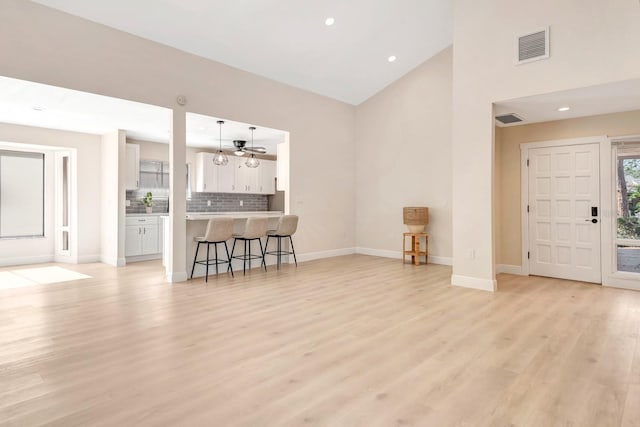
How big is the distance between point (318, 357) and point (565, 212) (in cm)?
485

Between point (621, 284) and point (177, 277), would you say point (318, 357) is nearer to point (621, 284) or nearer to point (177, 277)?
point (177, 277)

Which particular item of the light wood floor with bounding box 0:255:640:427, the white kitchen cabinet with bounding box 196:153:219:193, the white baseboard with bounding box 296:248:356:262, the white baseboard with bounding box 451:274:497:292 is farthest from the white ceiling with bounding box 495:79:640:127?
the white kitchen cabinet with bounding box 196:153:219:193

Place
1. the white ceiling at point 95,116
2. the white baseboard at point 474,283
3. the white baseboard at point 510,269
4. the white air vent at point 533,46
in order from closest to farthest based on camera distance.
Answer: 1. the white air vent at point 533,46
2. the white ceiling at point 95,116
3. the white baseboard at point 474,283
4. the white baseboard at point 510,269

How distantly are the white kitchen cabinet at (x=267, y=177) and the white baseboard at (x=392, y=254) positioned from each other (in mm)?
2953

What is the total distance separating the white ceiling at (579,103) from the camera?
4.09m

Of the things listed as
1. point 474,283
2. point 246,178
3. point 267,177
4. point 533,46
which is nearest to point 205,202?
point 246,178

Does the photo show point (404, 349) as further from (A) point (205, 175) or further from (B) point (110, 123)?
(A) point (205, 175)

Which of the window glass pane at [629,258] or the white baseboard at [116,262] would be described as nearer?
the window glass pane at [629,258]

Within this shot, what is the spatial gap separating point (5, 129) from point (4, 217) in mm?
1668

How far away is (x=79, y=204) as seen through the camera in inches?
270

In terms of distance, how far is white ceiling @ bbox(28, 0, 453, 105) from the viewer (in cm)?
445

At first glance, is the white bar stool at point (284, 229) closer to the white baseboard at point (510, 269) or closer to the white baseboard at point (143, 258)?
the white baseboard at point (143, 258)

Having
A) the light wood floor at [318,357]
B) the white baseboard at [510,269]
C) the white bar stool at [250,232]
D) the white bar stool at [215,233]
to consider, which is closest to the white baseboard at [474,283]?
the light wood floor at [318,357]

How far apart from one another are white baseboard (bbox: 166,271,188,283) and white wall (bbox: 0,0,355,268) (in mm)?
2395
